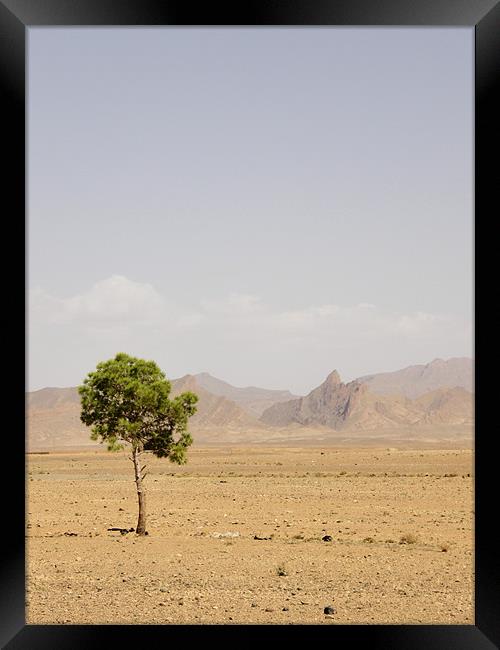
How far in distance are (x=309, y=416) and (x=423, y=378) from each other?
2260 inches

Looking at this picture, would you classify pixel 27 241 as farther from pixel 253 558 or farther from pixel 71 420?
pixel 71 420

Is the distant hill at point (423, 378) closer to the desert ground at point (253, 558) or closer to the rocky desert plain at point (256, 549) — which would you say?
the rocky desert plain at point (256, 549)

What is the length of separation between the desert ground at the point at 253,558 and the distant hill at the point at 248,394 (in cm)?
14420

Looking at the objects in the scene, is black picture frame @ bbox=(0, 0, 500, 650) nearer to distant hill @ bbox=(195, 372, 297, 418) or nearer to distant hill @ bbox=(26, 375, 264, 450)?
distant hill @ bbox=(26, 375, 264, 450)

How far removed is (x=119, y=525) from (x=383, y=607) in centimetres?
1256

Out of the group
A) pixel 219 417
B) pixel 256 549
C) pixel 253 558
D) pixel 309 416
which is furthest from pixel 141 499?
pixel 309 416

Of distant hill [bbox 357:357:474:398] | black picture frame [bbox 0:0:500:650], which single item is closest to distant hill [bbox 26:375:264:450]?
distant hill [bbox 357:357:474:398]

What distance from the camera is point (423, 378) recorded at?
19038cm

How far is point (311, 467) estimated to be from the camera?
56375 millimetres

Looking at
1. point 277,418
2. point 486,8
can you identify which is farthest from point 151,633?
point 277,418

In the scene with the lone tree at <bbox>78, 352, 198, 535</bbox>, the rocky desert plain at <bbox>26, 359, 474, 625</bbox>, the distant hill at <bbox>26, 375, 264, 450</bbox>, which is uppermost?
the lone tree at <bbox>78, 352, 198, 535</bbox>

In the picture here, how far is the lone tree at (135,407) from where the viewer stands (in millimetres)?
Answer: 17031

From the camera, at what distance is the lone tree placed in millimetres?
17031

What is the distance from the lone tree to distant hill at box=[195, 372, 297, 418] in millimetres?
155490
